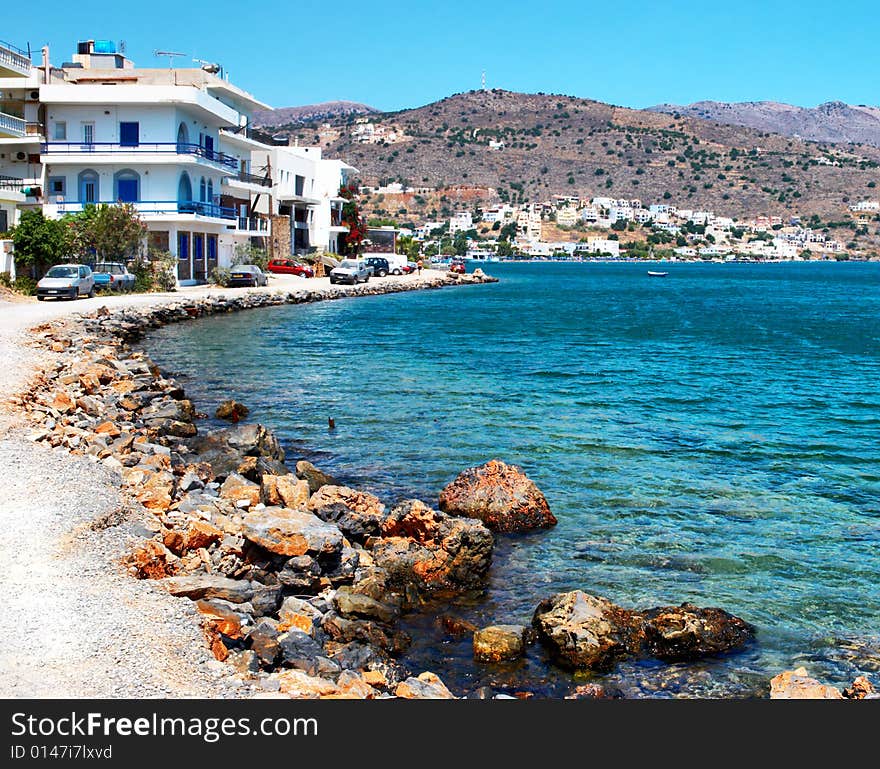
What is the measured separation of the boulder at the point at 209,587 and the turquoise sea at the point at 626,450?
1.75 meters

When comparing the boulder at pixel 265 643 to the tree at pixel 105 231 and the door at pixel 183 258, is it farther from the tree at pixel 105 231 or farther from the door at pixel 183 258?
the door at pixel 183 258

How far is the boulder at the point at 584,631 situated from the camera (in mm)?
8914

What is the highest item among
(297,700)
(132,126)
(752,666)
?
(132,126)

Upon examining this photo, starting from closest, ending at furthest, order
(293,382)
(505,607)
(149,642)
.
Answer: (149,642) < (505,607) < (293,382)

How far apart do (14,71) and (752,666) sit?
48075 mm

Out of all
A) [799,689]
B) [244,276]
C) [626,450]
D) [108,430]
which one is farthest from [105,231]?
[799,689]

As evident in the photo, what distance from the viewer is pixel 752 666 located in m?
9.01

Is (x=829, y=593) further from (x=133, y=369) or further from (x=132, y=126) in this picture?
(x=132, y=126)

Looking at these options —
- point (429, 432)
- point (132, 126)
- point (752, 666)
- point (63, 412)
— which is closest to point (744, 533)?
point (752, 666)

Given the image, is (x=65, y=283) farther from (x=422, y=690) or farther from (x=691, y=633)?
(x=422, y=690)

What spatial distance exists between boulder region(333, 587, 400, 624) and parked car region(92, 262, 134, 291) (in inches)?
1428

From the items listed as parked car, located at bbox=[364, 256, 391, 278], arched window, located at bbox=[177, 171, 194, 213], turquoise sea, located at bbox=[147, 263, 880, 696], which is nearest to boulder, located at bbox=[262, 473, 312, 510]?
turquoise sea, located at bbox=[147, 263, 880, 696]

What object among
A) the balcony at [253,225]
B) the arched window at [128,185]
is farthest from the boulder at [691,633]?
the balcony at [253,225]

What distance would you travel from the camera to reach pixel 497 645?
356 inches
